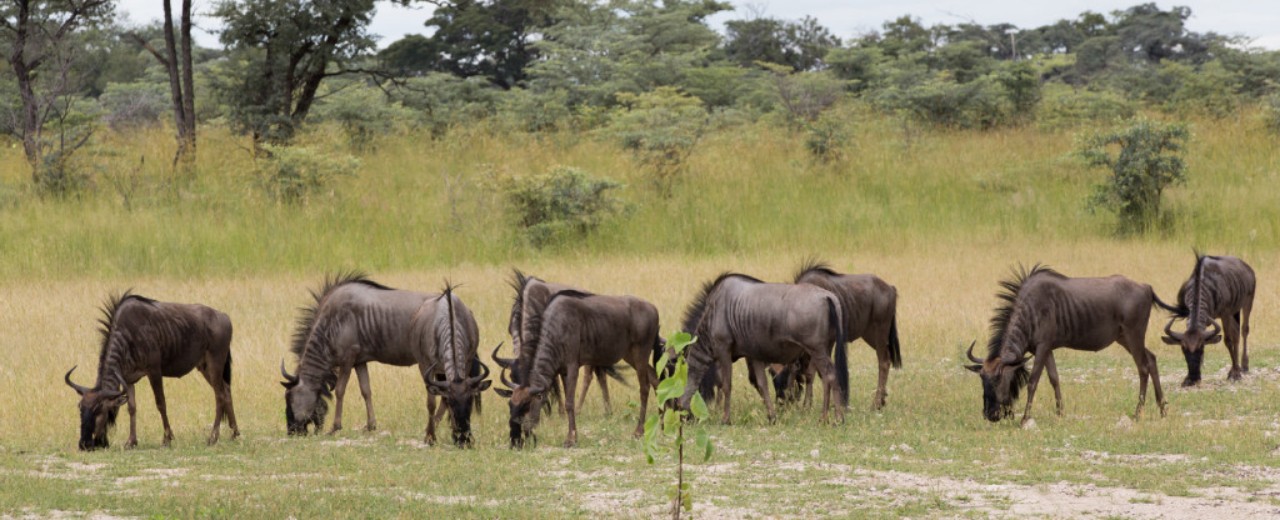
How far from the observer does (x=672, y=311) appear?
17.7m

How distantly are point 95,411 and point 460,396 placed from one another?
8.99 feet

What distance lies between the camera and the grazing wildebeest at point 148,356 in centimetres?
1062

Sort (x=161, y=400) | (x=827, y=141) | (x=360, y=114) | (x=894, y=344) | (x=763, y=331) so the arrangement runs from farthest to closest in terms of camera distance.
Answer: (x=360, y=114), (x=827, y=141), (x=894, y=344), (x=763, y=331), (x=161, y=400)

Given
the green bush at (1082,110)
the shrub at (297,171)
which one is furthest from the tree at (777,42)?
the shrub at (297,171)

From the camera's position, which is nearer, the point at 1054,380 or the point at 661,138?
the point at 1054,380

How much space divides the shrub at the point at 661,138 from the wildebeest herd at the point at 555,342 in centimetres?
1397

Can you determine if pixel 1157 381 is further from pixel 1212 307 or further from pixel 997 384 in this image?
pixel 1212 307

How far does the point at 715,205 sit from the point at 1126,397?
44.1 feet

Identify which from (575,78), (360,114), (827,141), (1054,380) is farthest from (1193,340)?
(575,78)

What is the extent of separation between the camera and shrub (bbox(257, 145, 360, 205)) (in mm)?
25031

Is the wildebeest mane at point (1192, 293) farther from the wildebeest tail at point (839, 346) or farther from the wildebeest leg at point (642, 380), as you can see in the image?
the wildebeest leg at point (642, 380)

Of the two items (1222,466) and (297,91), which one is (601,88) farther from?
(1222,466)

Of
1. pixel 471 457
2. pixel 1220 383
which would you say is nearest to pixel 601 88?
pixel 1220 383

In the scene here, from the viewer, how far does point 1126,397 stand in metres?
12.6
